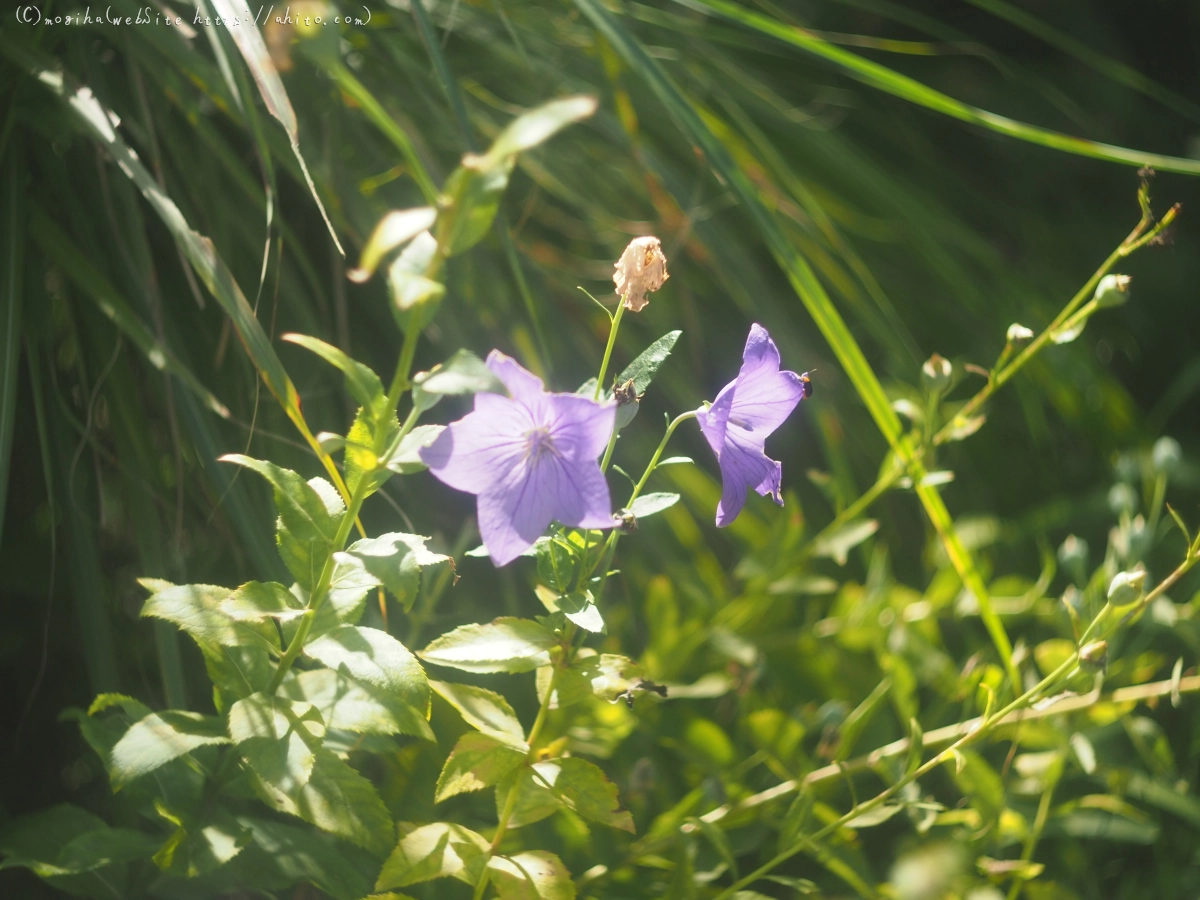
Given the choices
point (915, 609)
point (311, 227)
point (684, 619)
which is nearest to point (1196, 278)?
point (915, 609)

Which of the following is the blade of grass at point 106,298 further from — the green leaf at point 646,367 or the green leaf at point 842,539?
the green leaf at point 842,539

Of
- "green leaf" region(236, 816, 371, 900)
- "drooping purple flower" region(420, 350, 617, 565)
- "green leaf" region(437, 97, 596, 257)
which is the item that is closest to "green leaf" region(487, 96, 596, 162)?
"green leaf" region(437, 97, 596, 257)

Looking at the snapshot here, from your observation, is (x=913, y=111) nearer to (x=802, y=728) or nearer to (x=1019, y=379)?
(x=1019, y=379)

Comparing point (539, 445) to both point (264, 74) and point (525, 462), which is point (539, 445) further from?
point (264, 74)

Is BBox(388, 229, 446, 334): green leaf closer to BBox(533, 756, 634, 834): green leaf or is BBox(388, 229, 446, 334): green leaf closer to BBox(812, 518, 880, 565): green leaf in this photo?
BBox(533, 756, 634, 834): green leaf

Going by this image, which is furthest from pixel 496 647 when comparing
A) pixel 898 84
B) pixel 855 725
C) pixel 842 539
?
pixel 898 84

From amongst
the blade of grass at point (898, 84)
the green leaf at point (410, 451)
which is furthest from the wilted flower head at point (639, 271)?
the blade of grass at point (898, 84)
